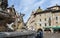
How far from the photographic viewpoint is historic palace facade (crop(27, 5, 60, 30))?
58.1 meters

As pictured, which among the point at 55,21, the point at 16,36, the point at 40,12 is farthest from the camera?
the point at 40,12

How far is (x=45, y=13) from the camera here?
6041 centimetres

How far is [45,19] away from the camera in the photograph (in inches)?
2388

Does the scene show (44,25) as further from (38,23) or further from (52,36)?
(52,36)

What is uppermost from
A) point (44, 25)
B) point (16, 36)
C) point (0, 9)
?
point (0, 9)

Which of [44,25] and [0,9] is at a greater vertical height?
[0,9]

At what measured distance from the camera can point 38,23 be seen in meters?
61.3

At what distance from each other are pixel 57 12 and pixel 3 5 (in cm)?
5242

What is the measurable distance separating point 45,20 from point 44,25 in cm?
145

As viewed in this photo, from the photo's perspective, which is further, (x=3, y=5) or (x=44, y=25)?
(x=44, y=25)

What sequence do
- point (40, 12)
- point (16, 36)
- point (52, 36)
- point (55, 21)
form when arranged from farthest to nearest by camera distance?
point (40, 12)
point (55, 21)
point (52, 36)
point (16, 36)

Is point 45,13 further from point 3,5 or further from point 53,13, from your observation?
point 3,5

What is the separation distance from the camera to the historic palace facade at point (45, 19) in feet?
191

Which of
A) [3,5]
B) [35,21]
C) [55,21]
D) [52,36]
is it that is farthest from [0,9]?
[35,21]
